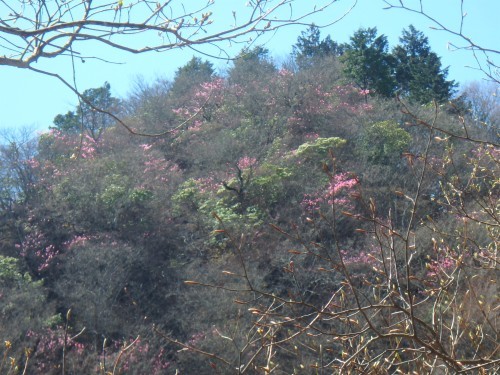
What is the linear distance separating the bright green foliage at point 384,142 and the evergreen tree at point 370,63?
394 cm

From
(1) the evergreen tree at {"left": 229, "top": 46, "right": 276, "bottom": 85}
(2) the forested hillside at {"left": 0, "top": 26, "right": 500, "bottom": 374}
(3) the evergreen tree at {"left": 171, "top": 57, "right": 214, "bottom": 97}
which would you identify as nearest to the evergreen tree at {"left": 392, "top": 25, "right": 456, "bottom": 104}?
(2) the forested hillside at {"left": 0, "top": 26, "right": 500, "bottom": 374}

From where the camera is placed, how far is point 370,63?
2380 cm

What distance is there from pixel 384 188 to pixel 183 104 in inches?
421

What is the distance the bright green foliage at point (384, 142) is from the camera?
19.0m

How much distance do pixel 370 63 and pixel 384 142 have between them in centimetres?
527

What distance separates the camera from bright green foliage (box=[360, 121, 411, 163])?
19.0m

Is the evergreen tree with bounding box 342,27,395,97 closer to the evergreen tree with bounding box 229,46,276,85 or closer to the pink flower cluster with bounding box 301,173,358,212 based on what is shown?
the evergreen tree with bounding box 229,46,276,85

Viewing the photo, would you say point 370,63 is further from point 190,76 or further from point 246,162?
point 190,76

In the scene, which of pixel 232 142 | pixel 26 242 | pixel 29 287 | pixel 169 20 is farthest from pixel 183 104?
pixel 169 20

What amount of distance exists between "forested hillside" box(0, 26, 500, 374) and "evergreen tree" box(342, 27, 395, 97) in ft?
0.22

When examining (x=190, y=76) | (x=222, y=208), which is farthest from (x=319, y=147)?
(x=190, y=76)

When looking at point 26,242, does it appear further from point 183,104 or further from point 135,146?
point 183,104

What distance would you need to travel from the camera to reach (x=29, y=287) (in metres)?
14.4

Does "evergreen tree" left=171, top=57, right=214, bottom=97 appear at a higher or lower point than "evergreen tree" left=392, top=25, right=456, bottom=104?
higher
